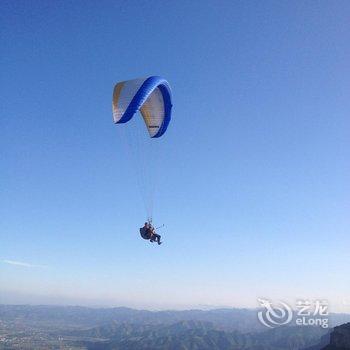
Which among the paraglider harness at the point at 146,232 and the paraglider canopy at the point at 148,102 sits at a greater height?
the paraglider canopy at the point at 148,102

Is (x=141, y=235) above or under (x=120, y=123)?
under

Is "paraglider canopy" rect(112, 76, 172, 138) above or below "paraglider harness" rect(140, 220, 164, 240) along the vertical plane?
above

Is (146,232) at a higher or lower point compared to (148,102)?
lower

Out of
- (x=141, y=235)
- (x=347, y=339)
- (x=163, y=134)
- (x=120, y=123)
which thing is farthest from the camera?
(x=347, y=339)

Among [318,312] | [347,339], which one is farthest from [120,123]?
[347,339]

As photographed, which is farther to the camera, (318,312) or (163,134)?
(318,312)

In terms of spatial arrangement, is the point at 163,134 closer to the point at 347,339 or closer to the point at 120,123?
the point at 120,123

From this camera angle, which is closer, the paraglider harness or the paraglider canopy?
the paraglider canopy

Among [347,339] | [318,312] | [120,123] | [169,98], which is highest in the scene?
[169,98]
